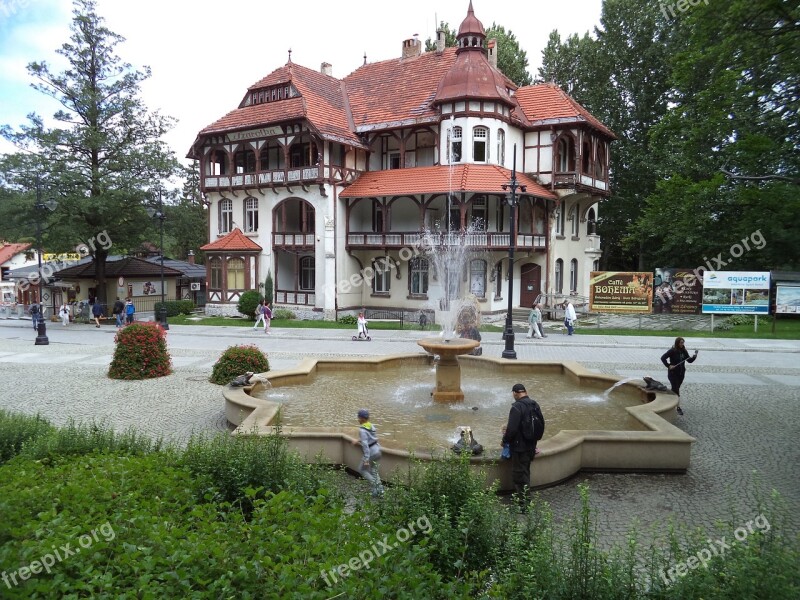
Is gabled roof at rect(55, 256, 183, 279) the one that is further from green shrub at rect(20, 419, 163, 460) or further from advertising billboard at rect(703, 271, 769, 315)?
advertising billboard at rect(703, 271, 769, 315)

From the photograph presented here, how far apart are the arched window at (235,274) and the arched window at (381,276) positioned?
29.0ft

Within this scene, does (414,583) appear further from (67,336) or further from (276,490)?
(67,336)

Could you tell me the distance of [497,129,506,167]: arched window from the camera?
1337 inches

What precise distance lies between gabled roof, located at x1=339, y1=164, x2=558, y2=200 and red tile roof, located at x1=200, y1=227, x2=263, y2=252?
707 cm

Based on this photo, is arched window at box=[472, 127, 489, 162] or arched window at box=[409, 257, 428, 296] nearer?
arched window at box=[472, 127, 489, 162]

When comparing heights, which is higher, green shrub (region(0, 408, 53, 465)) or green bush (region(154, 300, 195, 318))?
green bush (region(154, 300, 195, 318))

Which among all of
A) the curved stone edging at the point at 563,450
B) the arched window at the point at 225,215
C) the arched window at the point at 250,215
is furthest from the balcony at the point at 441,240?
the curved stone edging at the point at 563,450

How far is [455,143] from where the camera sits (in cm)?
3400

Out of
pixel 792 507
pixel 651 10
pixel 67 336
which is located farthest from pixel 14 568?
pixel 651 10

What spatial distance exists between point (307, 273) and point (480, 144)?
1388cm

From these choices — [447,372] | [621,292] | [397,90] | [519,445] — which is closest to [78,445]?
[519,445]

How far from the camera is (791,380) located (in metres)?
16.7

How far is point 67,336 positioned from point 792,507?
30.3 meters

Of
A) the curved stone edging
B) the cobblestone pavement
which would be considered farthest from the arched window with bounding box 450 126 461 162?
the curved stone edging
